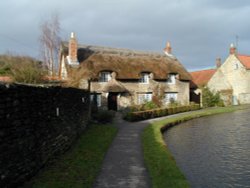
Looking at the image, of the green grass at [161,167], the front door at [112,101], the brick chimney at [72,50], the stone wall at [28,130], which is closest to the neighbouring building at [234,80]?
the front door at [112,101]

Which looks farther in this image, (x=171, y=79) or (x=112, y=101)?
(x=171, y=79)

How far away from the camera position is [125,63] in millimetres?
32531

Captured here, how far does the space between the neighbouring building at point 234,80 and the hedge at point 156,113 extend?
12.9m

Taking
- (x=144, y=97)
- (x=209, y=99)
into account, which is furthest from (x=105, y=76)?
(x=209, y=99)

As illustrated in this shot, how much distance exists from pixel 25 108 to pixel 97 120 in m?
14.6

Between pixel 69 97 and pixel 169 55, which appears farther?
pixel 169 55

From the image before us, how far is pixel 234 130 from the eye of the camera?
18.3m

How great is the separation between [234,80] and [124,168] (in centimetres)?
4362

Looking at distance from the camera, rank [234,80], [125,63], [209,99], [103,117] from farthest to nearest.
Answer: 1. [234,80]
2. [209,99]
3. [125,63]
4. [103,117]

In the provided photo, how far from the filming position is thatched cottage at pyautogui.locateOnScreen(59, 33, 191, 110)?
95.8 ft

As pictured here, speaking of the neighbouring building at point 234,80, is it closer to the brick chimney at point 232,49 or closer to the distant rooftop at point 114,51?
the brick chimney at point 232,49

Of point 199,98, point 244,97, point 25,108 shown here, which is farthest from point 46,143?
point 244,97

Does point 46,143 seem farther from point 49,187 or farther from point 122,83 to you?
point 122,83

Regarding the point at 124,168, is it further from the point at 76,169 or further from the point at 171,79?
the point at 171,79
